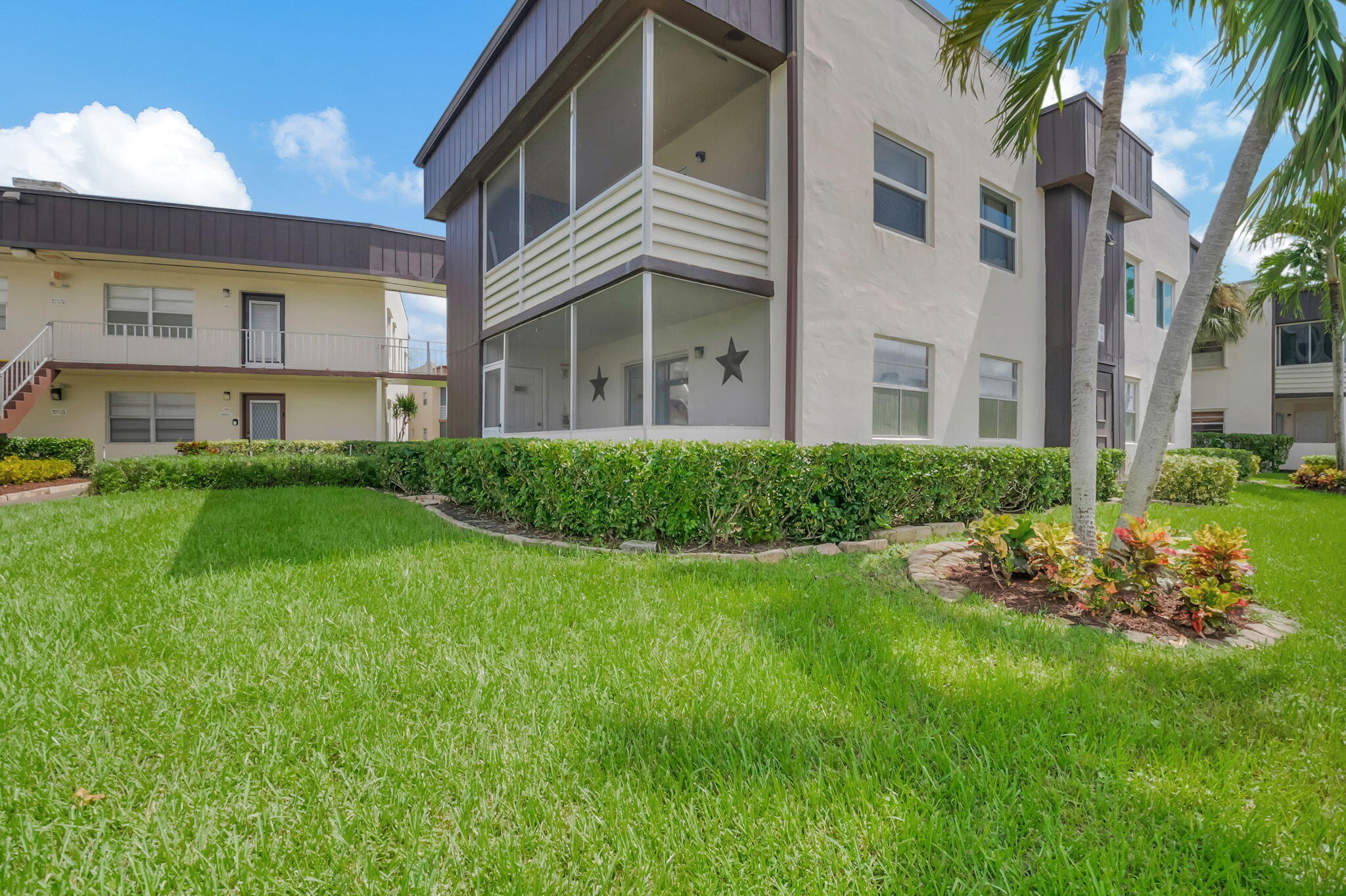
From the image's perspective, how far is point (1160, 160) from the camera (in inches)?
459

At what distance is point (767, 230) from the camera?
6934 mm

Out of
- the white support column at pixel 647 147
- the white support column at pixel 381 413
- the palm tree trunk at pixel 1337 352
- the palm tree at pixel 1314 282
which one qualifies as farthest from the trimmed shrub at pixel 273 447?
the palm tree trunk at pixel 1337 352

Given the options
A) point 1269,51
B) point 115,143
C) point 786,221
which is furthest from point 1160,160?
point 115,143

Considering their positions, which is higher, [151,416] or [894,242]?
[894,242]

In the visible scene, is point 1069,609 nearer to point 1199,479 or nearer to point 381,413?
point 1199,479

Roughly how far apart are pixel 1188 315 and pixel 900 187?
4.90m

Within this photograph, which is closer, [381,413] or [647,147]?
[647,147]

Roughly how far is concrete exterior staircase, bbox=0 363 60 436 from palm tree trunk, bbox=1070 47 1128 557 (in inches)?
737

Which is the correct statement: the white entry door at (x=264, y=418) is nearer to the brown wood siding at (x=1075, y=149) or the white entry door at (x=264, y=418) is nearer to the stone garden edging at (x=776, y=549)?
the stone garden edging at (x=776, y=549)

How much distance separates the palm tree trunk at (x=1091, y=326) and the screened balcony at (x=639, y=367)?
3.38 metres

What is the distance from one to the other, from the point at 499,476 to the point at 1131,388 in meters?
13.5

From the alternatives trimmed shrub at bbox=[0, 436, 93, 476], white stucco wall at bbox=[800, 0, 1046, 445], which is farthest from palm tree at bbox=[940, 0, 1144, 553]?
trimmed shrub at bbox=[0, 436, 93, 476]

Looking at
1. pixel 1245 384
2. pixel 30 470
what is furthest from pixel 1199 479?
pixel 30 470

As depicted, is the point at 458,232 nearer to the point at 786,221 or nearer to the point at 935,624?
the point at 786,221
